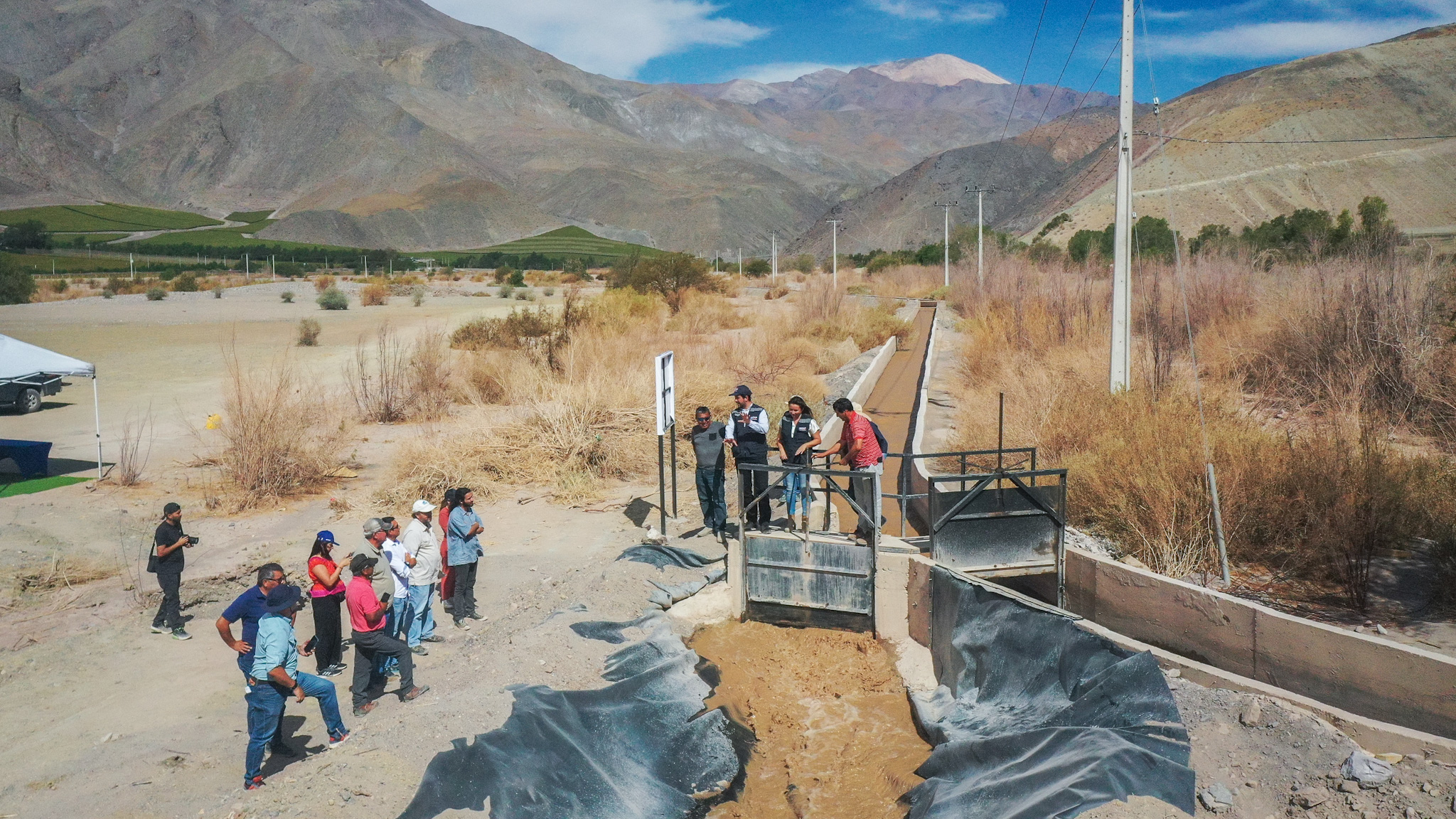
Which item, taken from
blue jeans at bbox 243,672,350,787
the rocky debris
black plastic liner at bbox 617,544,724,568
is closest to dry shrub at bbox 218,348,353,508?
black plastic liner at bbox 617,544,724,568

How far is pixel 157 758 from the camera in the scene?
23.1 feet

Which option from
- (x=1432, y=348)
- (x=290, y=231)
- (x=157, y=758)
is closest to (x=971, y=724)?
(x=157, y=758)

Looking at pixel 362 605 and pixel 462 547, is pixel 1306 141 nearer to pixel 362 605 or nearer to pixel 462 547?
pixel 462 547

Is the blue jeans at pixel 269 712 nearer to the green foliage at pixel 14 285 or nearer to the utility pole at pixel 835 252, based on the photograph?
the utility pole at pixel 835 252

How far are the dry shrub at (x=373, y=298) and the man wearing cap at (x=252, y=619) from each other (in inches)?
1732

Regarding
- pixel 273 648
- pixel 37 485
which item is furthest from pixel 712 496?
pixel 37 485

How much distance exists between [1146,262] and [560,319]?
1625 centimetres

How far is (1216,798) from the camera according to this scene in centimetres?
558

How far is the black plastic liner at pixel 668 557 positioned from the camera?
35.6 feet

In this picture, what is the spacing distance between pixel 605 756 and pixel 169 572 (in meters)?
5.15

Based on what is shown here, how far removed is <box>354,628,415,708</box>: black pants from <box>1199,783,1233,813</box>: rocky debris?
224 inches

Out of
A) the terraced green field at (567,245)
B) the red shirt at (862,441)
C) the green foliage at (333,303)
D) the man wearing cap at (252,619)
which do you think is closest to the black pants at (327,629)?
the man wearing cap at (252,619)

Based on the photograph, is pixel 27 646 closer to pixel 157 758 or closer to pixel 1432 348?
pixel 157 758

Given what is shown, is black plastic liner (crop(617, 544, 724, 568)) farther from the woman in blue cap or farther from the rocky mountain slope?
the rocky mountain slope
